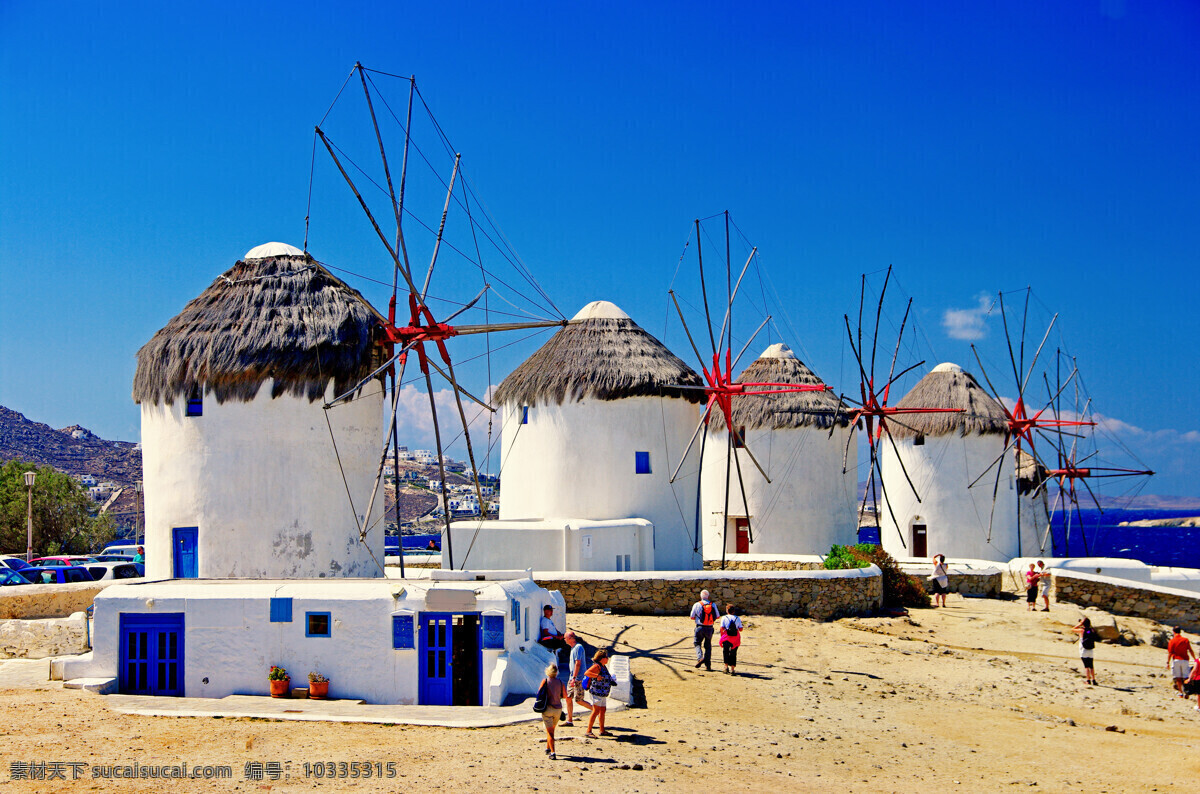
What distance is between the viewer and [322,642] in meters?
13.9

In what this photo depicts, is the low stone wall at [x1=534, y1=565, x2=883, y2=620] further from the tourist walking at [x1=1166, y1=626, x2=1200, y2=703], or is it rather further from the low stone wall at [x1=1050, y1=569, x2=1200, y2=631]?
the low stone wall at [x1=1050, y1=569, x2=1200, y2=631]

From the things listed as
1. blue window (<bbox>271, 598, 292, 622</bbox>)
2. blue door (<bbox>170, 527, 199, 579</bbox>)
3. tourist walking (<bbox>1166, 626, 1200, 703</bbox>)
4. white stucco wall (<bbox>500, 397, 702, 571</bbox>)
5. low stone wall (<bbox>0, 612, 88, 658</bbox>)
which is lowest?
tourist walking (<bbox>1166, 626, 1200, 703</bbox>)

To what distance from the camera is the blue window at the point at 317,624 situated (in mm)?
13945

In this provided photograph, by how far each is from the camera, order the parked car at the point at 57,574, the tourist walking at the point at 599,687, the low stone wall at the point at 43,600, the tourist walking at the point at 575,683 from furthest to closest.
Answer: the parked car at the point at 57,574 < the low stone wall at the point at 43,600 < the tourist walking at the point at 575,683 < the tourist walking at the point at 599,687

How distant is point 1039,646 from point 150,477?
18.0 m

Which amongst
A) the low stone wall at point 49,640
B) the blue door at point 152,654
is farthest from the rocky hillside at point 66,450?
the blue door at point 152,654

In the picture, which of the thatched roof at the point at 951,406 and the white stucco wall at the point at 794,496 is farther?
the thatched roof at the point at 951,406

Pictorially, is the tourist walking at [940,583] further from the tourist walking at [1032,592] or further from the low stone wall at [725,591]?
the low stone wall at [725,591]

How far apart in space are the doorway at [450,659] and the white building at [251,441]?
6.24 metres

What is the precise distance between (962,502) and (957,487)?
51cm

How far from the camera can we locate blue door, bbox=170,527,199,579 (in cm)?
1923

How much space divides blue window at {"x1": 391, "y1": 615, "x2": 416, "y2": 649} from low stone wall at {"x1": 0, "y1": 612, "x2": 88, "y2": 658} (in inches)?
218

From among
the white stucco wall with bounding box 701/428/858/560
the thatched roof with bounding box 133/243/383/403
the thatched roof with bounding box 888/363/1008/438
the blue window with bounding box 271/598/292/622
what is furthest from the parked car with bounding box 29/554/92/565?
the thatched roof with bounding box 888/363/1008/438

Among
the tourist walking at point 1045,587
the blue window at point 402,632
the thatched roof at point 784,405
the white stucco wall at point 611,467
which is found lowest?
the tourist walking at point 1045,587
